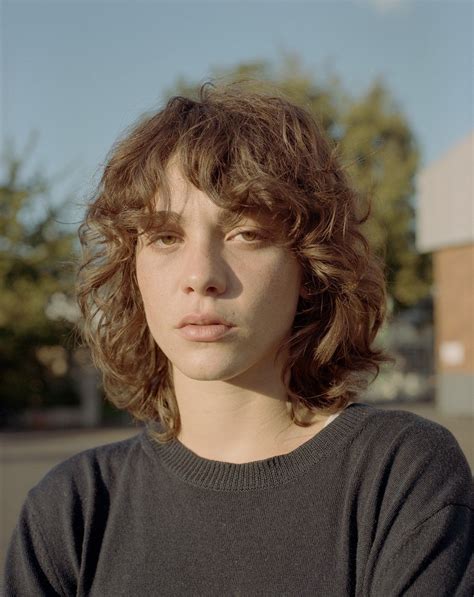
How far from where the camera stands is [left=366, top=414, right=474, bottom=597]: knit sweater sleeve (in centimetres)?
138

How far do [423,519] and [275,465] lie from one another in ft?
1.09

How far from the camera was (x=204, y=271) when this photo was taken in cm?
155

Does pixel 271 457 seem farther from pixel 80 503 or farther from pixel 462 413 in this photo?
pixel 462 413

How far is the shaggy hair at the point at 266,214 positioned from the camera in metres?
1.67

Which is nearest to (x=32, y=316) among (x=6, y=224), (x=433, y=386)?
(x=6, y=224)

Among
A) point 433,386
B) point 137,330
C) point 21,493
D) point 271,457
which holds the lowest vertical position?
point 433,386

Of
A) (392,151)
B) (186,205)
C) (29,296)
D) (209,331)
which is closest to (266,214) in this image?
(186,205)

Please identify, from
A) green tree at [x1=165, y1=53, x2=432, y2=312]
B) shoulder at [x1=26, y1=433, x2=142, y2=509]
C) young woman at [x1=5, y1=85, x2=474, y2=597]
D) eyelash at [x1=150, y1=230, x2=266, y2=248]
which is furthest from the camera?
green tree at [x1=165, y1=53, x2=432, y2=312]

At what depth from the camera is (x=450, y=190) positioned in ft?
56.4

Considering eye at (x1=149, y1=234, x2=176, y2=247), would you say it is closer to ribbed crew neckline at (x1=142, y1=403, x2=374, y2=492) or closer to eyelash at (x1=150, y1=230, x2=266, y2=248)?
eyelash at (x1=150, y1=230, x2=266, y2=248)

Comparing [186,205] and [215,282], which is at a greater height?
[186,205]

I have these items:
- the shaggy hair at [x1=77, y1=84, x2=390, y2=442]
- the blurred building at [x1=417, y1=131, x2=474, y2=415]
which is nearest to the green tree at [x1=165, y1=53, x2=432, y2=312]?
the blurred building at [x1=417, y1=131, x2=474, y2=415]

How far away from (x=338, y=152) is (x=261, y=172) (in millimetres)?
379

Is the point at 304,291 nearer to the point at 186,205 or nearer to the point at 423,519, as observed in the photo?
the point at 186,205
